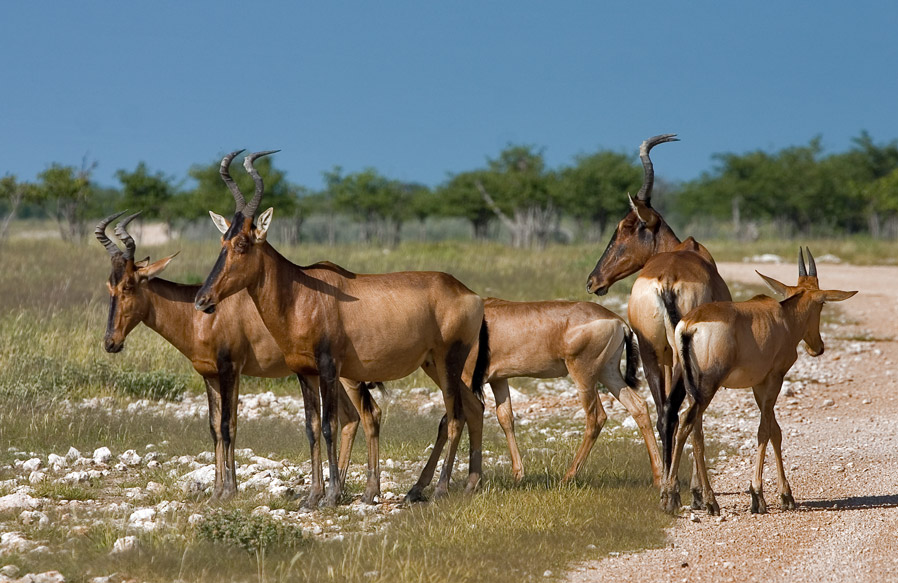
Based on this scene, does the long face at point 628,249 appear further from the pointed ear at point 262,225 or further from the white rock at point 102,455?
the white rock at point 102,455

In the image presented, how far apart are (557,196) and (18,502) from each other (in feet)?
202

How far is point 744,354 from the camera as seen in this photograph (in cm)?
839

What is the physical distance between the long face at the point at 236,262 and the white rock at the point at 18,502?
6.64ft

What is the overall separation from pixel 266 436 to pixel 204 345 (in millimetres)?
3008

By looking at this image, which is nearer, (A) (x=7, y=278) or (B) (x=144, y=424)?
(B) (x=144, y=424)

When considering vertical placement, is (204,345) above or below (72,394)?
above

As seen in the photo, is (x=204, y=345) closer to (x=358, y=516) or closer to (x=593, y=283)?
(x=358, y=516)

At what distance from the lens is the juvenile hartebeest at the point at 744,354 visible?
8.20 metres

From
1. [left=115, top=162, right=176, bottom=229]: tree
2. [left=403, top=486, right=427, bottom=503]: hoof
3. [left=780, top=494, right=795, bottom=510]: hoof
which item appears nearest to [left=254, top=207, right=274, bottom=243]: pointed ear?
[left=403, top=486, right=427, bottom=503]: hoof

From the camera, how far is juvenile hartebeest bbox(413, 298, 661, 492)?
33.7 ft

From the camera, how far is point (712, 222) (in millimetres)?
104375

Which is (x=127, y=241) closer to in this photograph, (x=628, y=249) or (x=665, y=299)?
(x=628, y=249)

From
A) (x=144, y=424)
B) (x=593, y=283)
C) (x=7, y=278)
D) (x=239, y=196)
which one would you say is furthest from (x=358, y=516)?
(x=7, y=278)

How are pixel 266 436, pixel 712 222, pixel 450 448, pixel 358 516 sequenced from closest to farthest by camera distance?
pixel 358 516
pixel 450 448
pixel 266 436
pixel 712 222
